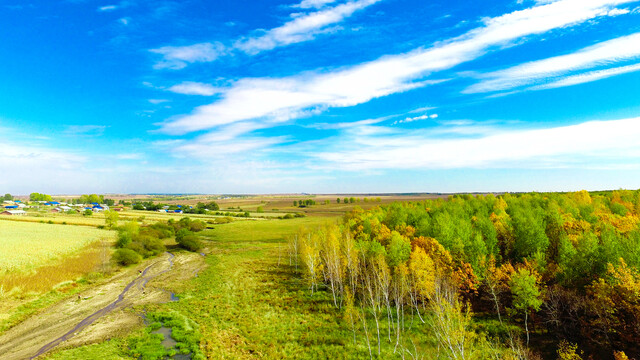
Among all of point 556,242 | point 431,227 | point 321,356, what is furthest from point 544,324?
point 321,356

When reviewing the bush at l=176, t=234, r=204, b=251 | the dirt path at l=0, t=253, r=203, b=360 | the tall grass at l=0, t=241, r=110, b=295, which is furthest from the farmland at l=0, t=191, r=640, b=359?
the bush at l=176, t=234, r=204, b=251

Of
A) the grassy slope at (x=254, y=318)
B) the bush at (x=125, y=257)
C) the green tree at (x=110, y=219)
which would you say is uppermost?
the green tree at (x=110, y=219)

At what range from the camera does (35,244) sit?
271 ft

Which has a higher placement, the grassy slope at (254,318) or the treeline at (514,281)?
the treeline at (514,281)

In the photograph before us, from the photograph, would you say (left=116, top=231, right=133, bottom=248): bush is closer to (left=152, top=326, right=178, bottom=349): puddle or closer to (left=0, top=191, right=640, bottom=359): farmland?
(left=0, top=191, right=640, bottom=359): farmland

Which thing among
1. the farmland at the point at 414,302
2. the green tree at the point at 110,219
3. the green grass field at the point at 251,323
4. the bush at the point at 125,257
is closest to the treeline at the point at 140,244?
the bush at the point at 125,257

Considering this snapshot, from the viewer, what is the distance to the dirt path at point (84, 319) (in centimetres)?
3353

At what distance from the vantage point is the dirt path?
110 ft

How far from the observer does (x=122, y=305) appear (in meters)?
48.0

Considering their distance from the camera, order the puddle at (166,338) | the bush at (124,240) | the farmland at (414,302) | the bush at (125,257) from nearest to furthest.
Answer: the farmland at (414,302)
the puddle at (166,338)
the bush at (125,257)
the bush at (124,240)

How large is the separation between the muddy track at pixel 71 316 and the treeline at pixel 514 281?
117 ft

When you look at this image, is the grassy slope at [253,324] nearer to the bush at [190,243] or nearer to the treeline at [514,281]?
the treeline at [514,281]

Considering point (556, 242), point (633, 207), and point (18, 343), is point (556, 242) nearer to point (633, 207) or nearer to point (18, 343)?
point (633, 207)

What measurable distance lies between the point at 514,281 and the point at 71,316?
6648 centimetres
